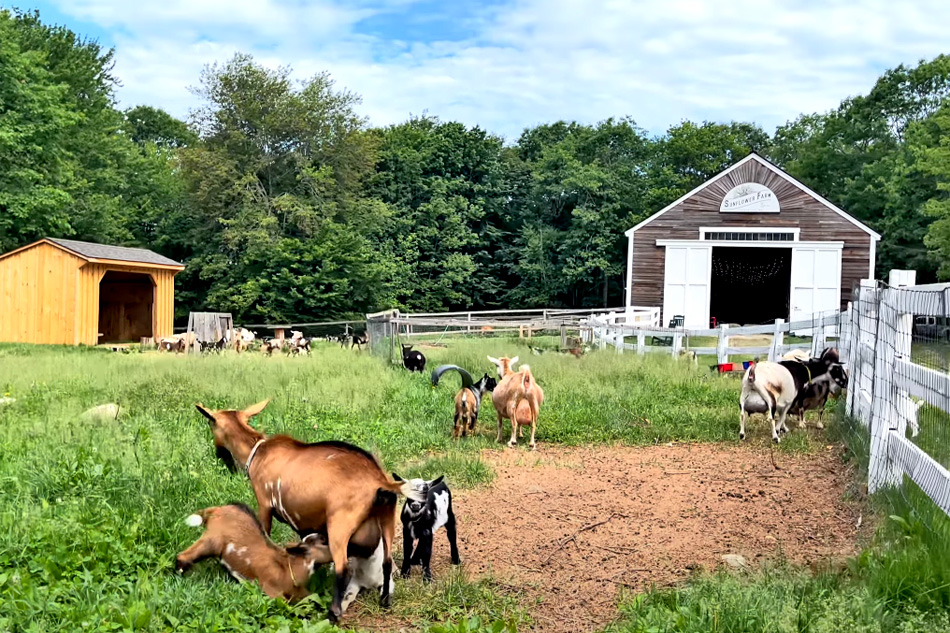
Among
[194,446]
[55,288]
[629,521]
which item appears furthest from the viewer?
[55,288]

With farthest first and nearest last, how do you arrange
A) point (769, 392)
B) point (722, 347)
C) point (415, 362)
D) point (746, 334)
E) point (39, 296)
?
1. point (39, 296)
2. point (746, 334)
3. point (722, 347)
4. point (415, 362)
5. point (769, 392)

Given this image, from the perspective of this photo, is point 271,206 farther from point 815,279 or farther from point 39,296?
point 815,279

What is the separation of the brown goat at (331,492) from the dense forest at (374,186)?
Result: 24.9 m

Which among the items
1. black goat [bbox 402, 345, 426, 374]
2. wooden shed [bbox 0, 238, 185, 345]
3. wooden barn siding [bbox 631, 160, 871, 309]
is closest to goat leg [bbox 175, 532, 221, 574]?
black goat [bbox 402, 345, 426, 374]

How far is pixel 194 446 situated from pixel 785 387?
6093 millimetres

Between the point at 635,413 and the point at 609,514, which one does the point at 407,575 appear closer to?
the point at 609,514

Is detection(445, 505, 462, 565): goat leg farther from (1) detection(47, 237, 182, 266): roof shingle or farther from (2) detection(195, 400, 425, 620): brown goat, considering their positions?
(1) detection(47, 237, 182, 266): roof shingle

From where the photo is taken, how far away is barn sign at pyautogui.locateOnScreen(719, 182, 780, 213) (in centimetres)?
3000

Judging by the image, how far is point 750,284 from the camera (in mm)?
37500

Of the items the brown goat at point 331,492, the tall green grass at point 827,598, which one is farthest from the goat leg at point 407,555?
the tall green grass at point 827,598

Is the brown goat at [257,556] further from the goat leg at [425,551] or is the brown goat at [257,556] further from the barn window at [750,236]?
the barn window at [750,236]

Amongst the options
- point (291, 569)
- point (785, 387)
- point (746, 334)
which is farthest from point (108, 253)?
point (291, 569)

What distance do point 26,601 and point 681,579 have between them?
332 cm

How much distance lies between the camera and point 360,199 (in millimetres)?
41188
